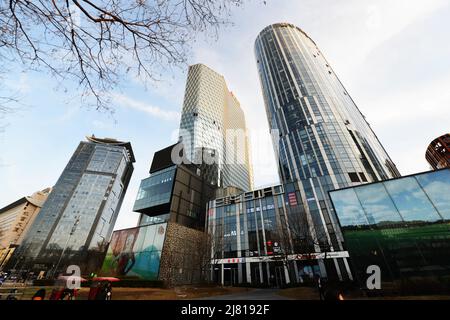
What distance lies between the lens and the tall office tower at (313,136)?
124 feet

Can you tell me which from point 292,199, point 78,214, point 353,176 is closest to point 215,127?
point 292,199

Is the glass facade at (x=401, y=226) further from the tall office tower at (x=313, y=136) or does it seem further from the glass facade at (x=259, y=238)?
the glass facade at (x=259, y=238)

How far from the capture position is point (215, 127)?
3563 inches

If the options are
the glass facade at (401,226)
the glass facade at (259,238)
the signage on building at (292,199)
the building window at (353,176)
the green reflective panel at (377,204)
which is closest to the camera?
the glass facade at (401,226)

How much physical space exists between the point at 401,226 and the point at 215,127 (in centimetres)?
8035

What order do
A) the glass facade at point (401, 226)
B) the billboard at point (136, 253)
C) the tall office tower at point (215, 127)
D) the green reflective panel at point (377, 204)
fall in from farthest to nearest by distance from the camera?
the tall office tower at point (215, 127) → the billboard at point (136, 253) → the green reflective panel at point (377, 204) → the glass facade at point (401, 226)

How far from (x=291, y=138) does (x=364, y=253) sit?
4764 cm

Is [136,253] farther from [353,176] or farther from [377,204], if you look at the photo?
[353,176]

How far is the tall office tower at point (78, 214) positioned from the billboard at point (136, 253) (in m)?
33.4

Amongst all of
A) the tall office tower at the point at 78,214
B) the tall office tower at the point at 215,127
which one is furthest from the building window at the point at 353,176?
the tall office tower at the point at 78,214

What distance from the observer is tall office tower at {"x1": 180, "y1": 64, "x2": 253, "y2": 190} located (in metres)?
79.5

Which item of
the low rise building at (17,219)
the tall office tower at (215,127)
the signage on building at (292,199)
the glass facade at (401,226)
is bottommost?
the glass facade at (401,226)
